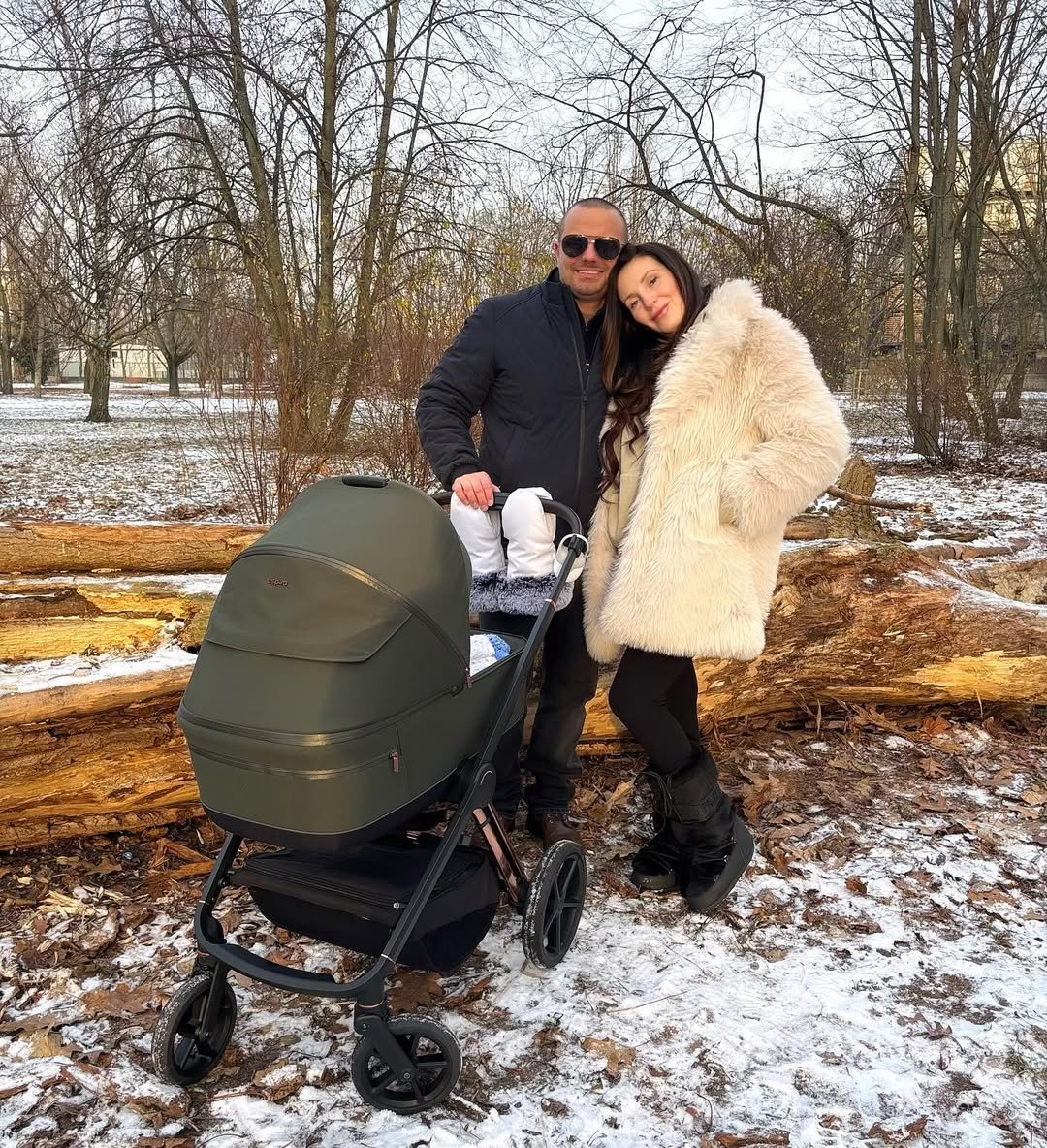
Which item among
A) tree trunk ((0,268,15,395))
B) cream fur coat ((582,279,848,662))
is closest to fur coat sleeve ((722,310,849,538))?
cream fur coat ((582,279,848,662))

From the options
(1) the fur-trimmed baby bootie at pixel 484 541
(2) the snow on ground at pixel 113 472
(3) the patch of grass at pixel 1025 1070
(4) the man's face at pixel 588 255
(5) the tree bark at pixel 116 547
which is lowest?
(3) the patch of grass at pixel 1025 1070

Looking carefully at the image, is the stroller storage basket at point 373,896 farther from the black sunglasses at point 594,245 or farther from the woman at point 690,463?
the black sunglasses at point 594,245

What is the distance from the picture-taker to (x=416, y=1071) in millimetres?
1962

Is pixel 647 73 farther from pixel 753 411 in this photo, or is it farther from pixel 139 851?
pixel 139 851

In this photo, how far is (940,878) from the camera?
2994 millimetres

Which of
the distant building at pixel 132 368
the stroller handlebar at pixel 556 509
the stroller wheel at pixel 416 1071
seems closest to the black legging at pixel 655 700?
the stroller handlebar at pixel 556 509

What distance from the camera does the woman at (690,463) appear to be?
2.45 metres

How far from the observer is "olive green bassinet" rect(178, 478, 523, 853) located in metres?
1.74

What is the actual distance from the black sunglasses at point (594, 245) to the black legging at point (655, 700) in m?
1.22

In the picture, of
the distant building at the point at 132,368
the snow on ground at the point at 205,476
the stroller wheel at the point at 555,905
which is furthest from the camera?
the distant building at the point at 132,368

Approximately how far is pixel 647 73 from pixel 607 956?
13.3 meters

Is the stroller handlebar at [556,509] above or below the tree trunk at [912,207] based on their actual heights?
below

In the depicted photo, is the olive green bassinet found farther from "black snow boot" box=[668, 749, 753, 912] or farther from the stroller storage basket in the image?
"black snow boot" box=[668, 749, 753, 912]

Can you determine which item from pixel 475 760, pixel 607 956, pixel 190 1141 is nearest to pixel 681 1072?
pixel 607 956
